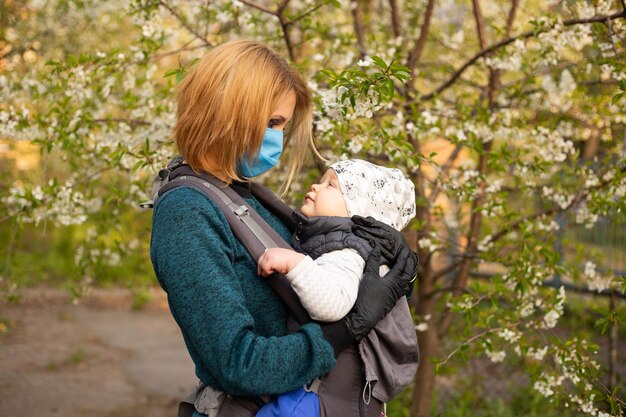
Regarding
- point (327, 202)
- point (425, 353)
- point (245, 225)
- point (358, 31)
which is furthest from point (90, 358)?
point (245, 225)

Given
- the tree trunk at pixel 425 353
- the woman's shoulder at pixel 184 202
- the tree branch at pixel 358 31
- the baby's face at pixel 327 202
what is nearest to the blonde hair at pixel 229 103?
the woman's shoulder at pixel 184 202

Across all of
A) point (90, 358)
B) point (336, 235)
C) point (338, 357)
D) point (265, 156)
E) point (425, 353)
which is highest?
point (265, 156)

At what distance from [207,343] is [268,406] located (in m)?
0.25

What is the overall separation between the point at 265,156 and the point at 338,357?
0.60m

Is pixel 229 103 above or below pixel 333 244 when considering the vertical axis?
above

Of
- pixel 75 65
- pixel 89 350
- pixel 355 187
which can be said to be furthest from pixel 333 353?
pixel 89 350

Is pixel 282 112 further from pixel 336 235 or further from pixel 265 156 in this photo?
pixel 336 235

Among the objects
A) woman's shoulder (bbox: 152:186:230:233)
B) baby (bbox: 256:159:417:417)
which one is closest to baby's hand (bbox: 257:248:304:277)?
baby (bbox: 256:159:417:417)

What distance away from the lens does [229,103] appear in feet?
5.61

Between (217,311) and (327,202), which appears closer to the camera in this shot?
(217,311)

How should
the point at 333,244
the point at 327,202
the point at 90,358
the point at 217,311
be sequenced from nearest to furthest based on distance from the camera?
the point at 217,311
the point at 333,244
the point at 327,202
the point at 90,358

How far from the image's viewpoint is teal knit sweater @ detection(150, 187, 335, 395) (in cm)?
151

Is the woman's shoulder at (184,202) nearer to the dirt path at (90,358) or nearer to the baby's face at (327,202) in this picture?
the baby's face at (327,202)

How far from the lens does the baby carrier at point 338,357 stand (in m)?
1.68
